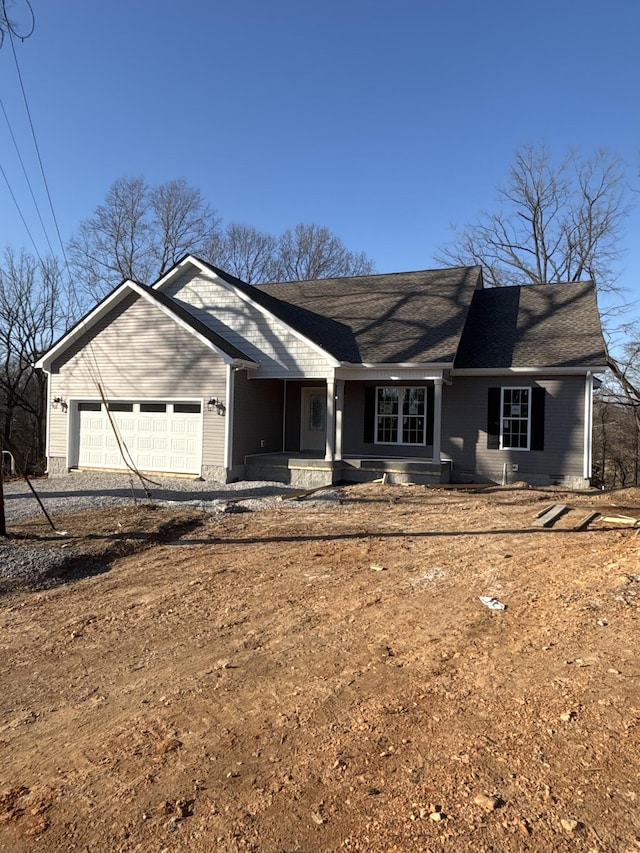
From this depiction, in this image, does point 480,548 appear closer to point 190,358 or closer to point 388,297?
point 190,358

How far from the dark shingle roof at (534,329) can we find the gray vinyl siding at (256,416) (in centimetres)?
543

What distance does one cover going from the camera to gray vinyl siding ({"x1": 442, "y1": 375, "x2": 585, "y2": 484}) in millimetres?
14766

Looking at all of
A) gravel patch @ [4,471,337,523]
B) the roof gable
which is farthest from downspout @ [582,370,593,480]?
the roof gable

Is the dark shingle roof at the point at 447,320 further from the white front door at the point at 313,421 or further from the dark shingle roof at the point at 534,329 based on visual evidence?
the white front door at the point at 313,421

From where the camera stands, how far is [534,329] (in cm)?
1666

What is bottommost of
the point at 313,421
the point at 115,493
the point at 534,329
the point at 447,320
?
the point at 115,493

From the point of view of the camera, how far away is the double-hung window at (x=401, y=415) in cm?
1631

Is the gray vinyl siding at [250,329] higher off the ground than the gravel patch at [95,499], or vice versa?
the gray vinyl siding at [250,329]

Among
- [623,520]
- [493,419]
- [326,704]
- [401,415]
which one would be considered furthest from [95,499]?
[493,419]

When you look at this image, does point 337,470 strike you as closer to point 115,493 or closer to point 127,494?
point 127,494

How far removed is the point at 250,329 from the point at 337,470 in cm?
473

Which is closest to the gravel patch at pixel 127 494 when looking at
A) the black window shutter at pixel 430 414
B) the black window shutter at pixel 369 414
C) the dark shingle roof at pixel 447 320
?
the black window shutter at pixel 369 414

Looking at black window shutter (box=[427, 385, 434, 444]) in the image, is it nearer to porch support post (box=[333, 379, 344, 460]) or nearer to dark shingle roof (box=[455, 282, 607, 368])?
dark shingle roof (box=[455, 282, 607, 368])

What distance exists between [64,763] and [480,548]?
580 cm
